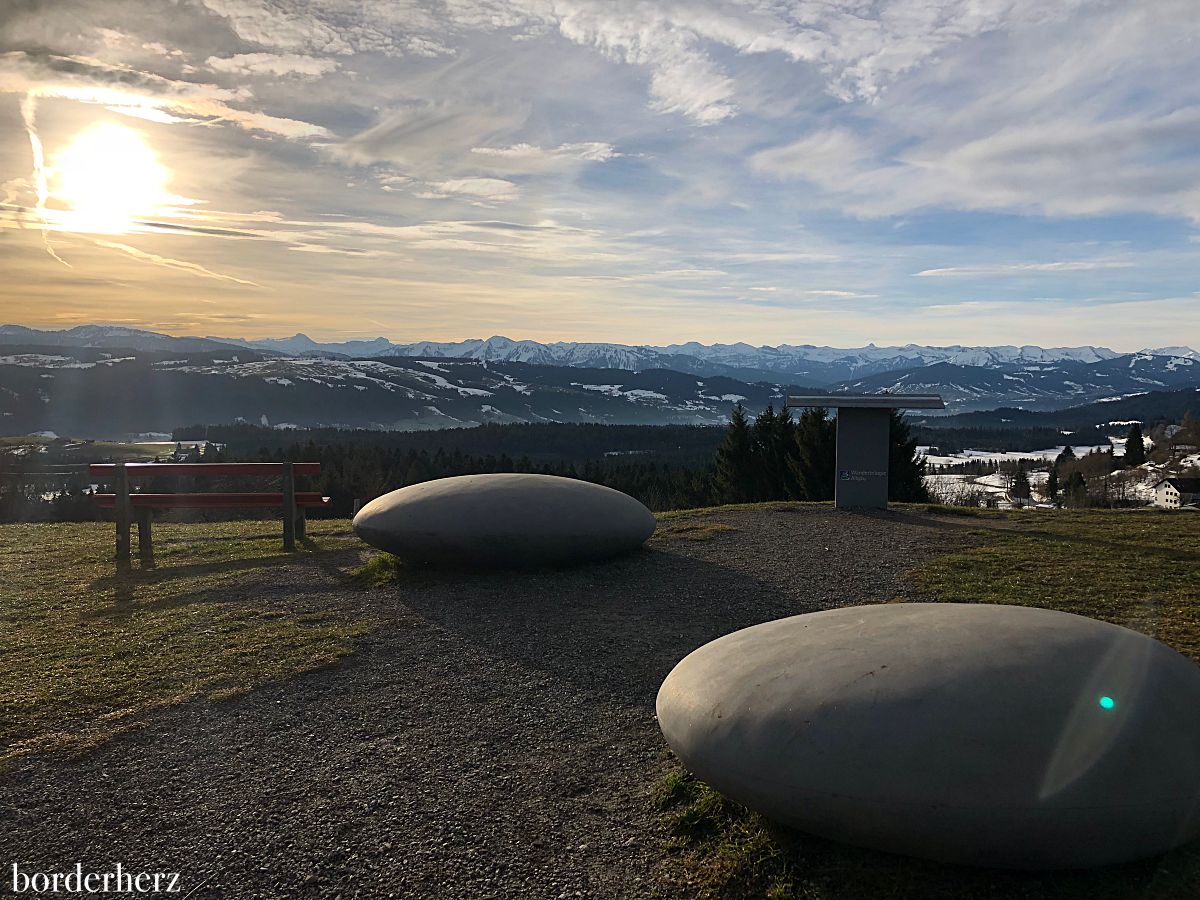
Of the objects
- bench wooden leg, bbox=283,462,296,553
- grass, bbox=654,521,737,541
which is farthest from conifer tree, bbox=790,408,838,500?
bench wooden leg, bbox=283,462,296,553

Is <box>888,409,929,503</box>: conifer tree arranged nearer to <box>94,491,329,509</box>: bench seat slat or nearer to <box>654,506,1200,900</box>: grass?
<box>654,506,1200,900</box>: grass

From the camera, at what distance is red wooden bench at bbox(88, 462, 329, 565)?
13.6m

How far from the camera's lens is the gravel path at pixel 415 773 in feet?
14.7

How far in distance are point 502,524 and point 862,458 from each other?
32.0ft

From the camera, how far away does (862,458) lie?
17.6 metres

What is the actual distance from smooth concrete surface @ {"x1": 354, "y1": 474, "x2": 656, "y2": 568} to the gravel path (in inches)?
61.1

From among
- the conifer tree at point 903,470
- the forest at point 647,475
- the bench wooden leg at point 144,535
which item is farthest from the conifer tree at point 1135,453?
the bench wooden leg at point 144,535

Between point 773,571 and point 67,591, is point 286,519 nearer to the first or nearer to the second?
point 67,591

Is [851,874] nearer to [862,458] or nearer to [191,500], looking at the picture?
[191,500]

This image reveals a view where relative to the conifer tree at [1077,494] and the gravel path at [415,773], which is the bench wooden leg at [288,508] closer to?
the gravel path at [415,773]

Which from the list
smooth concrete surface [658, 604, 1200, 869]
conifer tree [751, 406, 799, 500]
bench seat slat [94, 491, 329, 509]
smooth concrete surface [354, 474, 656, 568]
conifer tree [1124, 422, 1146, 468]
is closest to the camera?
smooth concrete surface [658, 604, 1200, 869]

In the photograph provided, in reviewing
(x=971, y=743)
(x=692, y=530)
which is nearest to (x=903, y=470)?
(x=692, y=530)

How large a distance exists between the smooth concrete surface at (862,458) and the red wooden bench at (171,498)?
37.1ft

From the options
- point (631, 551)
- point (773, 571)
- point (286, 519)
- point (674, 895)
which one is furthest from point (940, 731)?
point (286, 519)
